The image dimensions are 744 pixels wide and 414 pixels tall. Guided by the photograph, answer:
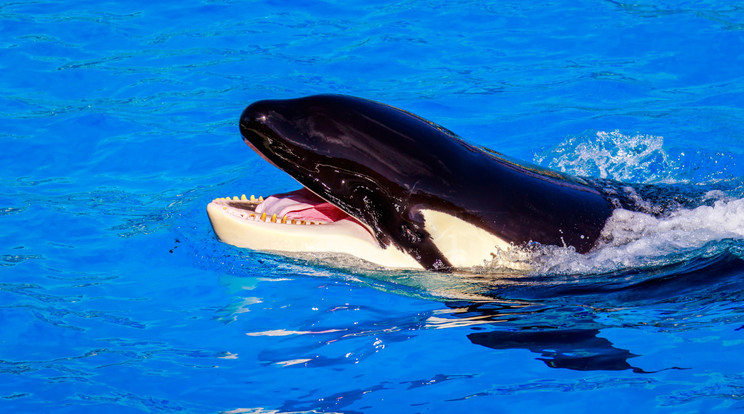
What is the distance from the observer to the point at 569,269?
589 cm

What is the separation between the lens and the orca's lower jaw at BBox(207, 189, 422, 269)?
5.76 metres

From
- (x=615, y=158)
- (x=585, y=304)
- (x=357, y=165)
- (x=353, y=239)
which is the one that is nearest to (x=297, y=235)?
(x=353, y=239)

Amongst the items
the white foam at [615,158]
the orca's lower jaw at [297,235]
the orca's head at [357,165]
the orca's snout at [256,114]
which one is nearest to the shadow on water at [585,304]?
the orca's head at [357,165]

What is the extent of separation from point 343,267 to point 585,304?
5.09ft

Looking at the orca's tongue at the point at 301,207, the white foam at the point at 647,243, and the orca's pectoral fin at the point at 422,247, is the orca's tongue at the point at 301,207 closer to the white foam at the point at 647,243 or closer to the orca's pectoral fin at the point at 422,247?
the orca's pectoral fin at the point at 422,247

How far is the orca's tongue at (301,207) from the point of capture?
607cm

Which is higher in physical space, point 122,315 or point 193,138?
point 193,138

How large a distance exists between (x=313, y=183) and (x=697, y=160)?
500 cm

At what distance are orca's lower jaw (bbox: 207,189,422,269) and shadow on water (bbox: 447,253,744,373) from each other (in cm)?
Result: 61

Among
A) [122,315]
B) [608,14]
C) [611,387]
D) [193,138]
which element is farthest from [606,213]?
[608,14]

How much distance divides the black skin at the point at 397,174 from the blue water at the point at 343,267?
0.83ft

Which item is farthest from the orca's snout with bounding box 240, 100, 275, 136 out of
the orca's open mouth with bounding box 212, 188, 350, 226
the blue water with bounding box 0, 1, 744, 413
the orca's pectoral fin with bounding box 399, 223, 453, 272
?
the orca's pectoral fin with bounding box 399, 223, 453, 272

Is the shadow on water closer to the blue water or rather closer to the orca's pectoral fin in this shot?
the blue water

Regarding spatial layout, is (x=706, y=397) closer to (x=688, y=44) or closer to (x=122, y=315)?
(x=122, y=315)
